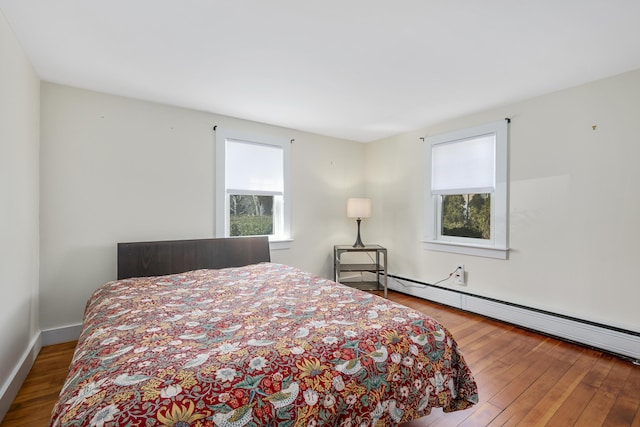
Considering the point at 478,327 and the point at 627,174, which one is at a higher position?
the point at 627,174

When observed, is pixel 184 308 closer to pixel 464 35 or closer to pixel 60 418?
pixel 60 418

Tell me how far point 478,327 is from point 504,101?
2.32 metres

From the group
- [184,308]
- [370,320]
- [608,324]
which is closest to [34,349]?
[184,308]

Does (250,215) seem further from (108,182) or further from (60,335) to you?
(60,335)

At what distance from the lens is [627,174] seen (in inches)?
92.6

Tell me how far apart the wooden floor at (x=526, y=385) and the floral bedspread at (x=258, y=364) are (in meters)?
0.39

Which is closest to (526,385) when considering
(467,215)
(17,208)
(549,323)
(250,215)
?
(549,323)

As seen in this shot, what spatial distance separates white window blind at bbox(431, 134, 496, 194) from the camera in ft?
10.6

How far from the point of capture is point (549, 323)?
2711 millimetres

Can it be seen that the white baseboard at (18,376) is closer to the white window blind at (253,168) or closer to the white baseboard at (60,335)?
the white baseboard at (60,335)

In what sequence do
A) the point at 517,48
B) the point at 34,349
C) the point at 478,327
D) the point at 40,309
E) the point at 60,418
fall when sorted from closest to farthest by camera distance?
the point at 60,418
the point at 517,48
the point at 34,349
the point at 40,309
the point at 478,327

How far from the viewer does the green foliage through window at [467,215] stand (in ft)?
10.8

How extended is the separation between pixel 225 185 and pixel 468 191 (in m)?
2.86

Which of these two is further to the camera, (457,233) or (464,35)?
(457,233)
